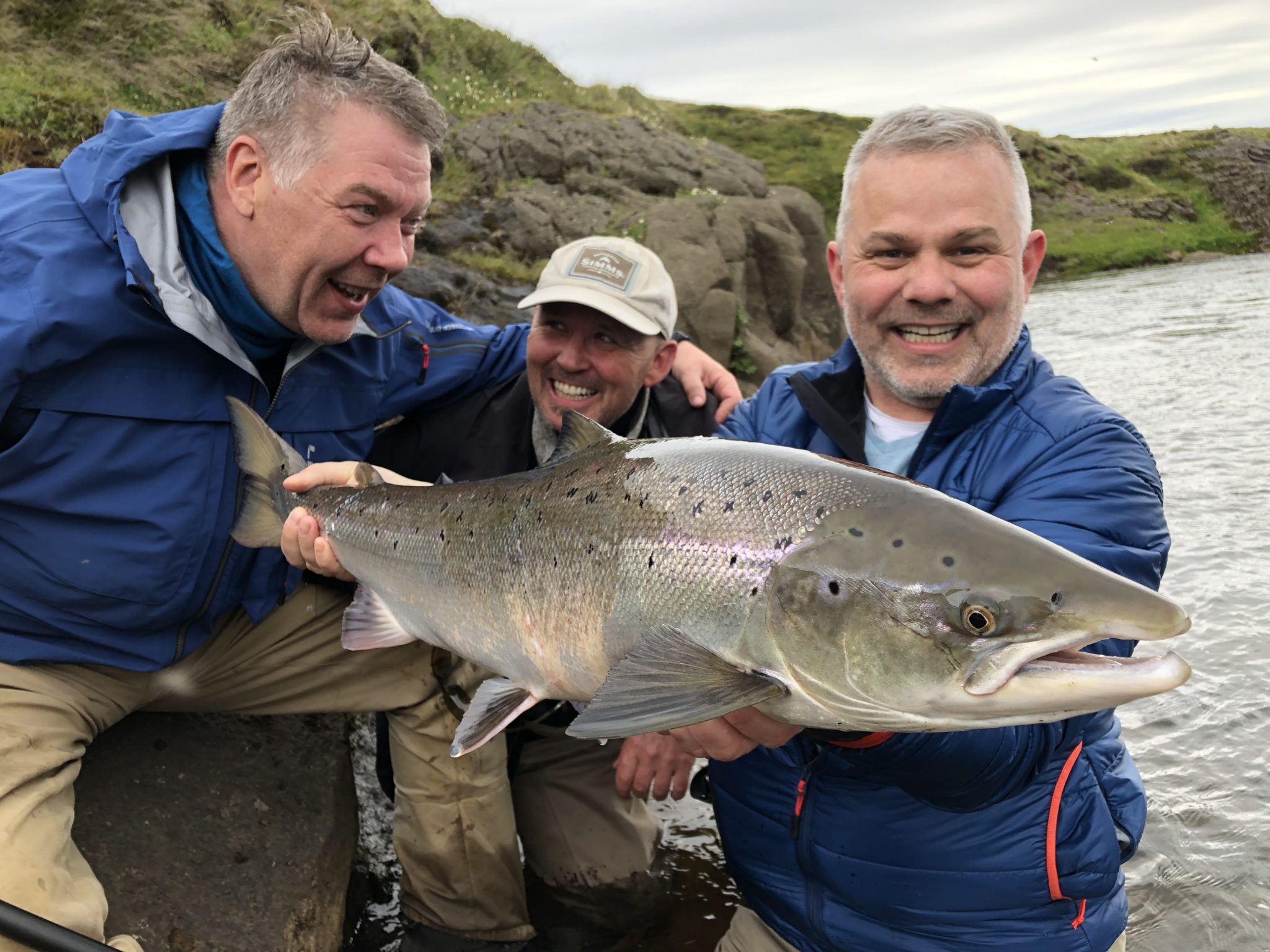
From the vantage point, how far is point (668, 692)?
206 centimetres

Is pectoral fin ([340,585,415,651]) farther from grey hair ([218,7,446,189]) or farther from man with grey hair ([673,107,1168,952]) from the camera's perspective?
grey hair ([218,7,446,189])

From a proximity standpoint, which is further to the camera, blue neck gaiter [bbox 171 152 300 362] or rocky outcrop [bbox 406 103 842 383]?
rocky outcrop [bbox 406 103 842 383]

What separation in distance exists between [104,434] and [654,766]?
6.75ft

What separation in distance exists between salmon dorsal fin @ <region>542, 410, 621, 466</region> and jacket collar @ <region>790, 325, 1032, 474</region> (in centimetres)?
70

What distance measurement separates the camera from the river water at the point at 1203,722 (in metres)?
3.85

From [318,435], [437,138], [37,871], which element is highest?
[437,138]

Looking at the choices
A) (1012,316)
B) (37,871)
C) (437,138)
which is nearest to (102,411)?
(37,871)

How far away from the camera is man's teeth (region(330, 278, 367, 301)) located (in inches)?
135

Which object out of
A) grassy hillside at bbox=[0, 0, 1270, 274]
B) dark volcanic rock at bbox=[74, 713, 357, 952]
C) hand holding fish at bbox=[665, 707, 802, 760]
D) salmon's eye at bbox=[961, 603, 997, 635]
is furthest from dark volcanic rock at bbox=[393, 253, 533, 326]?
salmon's eye at bbox=[961, 603, 997, 635]

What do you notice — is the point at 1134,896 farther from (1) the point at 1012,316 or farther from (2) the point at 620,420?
(2) the point at 620,420

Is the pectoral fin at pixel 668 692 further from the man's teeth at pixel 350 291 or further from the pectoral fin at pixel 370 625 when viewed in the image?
the man's teeth at pixel 350 291

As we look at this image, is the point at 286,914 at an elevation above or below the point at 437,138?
below

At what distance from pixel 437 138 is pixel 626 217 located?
11369 millimetres

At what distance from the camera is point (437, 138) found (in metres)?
3.65
